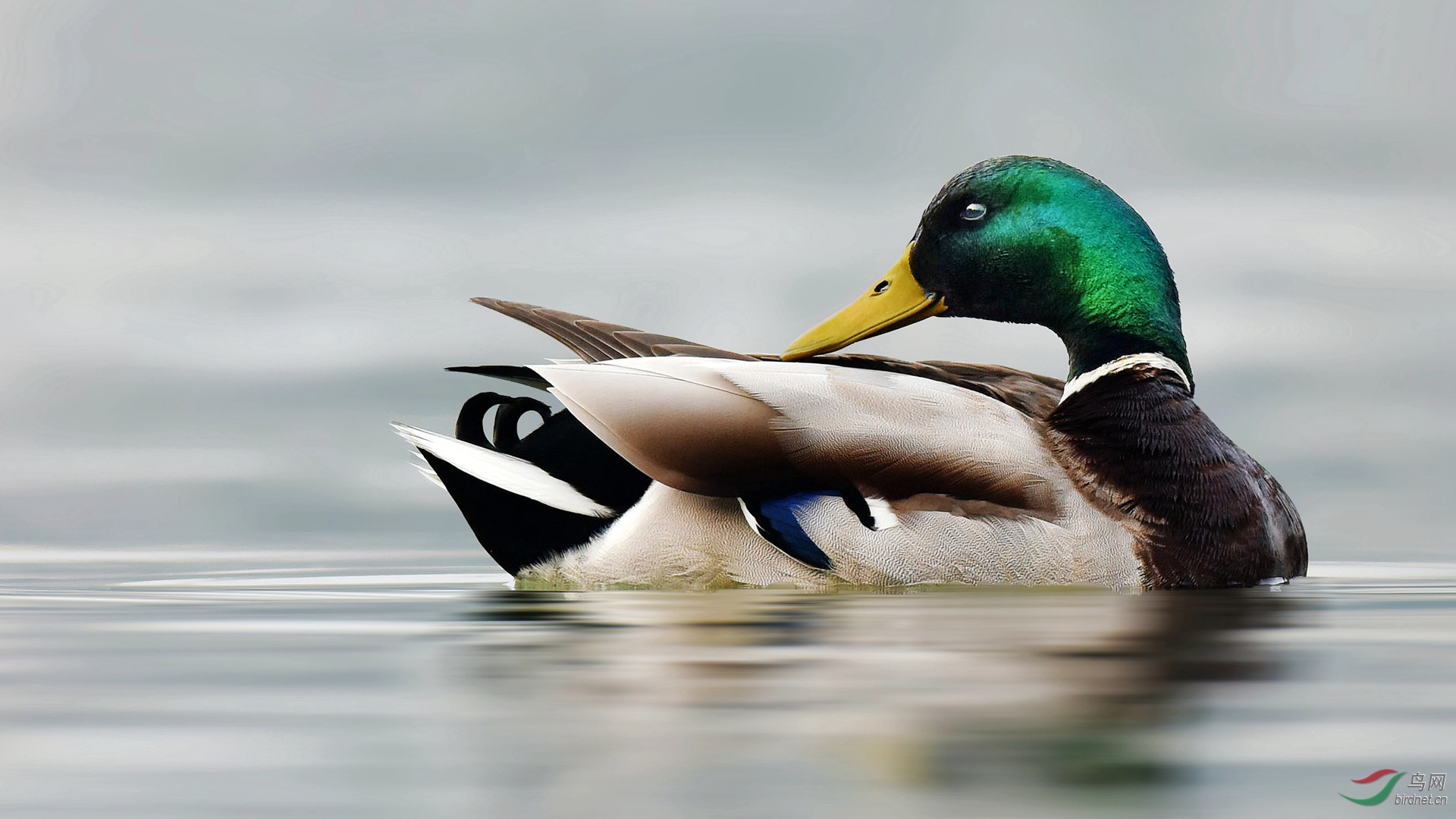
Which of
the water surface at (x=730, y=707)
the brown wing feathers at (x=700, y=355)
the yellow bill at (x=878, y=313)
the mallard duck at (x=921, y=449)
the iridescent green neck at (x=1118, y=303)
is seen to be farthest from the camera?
the yellow bill at (x=878, y=313)

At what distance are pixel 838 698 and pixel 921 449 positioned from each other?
2399 mm

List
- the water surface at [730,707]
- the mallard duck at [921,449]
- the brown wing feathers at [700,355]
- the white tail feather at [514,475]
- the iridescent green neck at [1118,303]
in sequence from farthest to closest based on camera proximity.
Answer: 1. the iridescent green neck at [1118,303]
2. the brown wing feathers at [700,355]
3. the white tail feather at [514,475]
4. the mallard duck at [921,449]
5. the water surface at [730,707]

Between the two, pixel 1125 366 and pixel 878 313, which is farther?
pixel 878 313

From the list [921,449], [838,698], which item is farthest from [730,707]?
[921,449]

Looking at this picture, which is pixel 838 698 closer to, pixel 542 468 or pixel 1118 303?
pixel 542 468

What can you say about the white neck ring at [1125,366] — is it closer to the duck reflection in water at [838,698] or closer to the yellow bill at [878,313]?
the yellow bill at [878,313]

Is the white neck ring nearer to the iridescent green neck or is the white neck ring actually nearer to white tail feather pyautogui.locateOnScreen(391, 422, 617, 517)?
the iridescent green neck

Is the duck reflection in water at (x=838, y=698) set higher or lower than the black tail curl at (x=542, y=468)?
lower

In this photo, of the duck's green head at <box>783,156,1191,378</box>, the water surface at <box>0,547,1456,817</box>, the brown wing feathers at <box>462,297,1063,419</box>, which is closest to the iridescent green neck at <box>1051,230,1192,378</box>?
the duck's green head at <box>783,156,1191,378</box>

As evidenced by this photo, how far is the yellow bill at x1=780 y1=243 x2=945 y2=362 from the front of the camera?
6320 mm

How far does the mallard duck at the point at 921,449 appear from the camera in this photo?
17.2 feet

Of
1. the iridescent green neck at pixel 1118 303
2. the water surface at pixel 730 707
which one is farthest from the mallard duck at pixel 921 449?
the water surface at pixel 730 707

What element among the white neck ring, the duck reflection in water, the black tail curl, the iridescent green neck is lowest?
the duck reflection in water

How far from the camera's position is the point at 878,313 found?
6387mm
